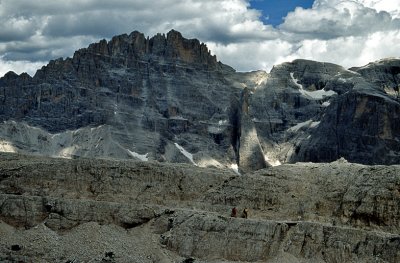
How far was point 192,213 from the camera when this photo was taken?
70188 millimetres

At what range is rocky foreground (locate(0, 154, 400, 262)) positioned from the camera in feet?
215

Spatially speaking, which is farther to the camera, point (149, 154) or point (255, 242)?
point (149, 154)

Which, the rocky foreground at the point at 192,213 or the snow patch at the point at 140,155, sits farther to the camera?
the snow patch at the point at 140,155

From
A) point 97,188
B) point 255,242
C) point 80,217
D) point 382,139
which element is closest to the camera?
point 255,242

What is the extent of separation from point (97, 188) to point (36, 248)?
10.3 metres

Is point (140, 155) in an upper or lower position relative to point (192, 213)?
upper

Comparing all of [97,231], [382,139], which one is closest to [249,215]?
[97,231]

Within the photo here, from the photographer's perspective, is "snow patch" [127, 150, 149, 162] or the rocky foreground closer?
the rocky foreground

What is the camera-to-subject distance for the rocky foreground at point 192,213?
6556 centimetres

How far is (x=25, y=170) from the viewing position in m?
78.1

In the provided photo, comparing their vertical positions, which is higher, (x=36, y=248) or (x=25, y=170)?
(x=25, y=170)

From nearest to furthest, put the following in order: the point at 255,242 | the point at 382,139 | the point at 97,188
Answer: the point at 255,242, the point at 97,188, the point at 382,139

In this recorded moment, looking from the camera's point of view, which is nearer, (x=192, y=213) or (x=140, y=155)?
(x=192, y=213)

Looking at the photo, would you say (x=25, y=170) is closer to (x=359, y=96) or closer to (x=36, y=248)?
(x=36, y=248)
